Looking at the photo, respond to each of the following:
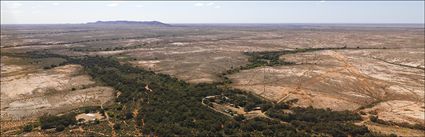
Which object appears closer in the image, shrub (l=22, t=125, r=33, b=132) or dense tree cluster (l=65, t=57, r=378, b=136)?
dense tree cluster (l=65, t=57, r=378, b=136)

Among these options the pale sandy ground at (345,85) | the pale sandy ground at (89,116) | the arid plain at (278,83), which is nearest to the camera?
the pale sandy ground at (89,116)

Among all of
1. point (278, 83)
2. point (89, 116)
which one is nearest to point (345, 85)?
point (278, 83)

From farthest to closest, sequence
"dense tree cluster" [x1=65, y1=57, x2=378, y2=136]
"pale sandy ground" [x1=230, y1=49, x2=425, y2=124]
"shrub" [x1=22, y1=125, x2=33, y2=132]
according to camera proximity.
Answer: "pale sandy ground" [x1=230, y1=49, x2=425, y2=124]
"shrub" [x1=22, y1=125, x2=33, y2=132]
"dense tree cluster" [x1=65, y1=57, x2=378, y2=136]

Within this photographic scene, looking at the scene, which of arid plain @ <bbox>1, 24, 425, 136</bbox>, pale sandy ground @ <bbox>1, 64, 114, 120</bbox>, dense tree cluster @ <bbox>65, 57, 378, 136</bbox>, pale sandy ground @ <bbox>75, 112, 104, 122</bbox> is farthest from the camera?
pale sandy ground @ <bbox>1, 64, 114, 120</bbox>

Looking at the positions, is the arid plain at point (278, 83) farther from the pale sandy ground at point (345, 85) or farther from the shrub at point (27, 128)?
the shrub at point (27, 128)

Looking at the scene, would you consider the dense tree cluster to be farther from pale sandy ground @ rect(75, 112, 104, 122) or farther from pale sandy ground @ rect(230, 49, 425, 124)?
pale sandy ground @ rect(230, 49, 425, 124)

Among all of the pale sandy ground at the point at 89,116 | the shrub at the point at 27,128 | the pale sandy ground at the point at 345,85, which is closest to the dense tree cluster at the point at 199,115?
the pale sandy ground at the point at 89,116

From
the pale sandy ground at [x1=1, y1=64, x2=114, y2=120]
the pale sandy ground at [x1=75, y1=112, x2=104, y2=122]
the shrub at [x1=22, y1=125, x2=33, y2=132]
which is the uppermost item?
the pale sandy ground at [x1=1, y1=64, x2=114, y2=120]

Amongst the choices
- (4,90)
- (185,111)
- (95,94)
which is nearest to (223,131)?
(185,111)

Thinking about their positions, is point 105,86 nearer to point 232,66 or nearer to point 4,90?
point 4,90

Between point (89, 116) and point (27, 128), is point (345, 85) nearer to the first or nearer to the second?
A: point (89, 116)

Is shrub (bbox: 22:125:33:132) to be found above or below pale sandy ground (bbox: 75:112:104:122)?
below

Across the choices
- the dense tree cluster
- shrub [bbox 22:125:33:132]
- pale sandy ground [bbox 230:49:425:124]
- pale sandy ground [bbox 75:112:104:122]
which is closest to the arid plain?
pale sandy ground [bbox 230:49:425:124]
